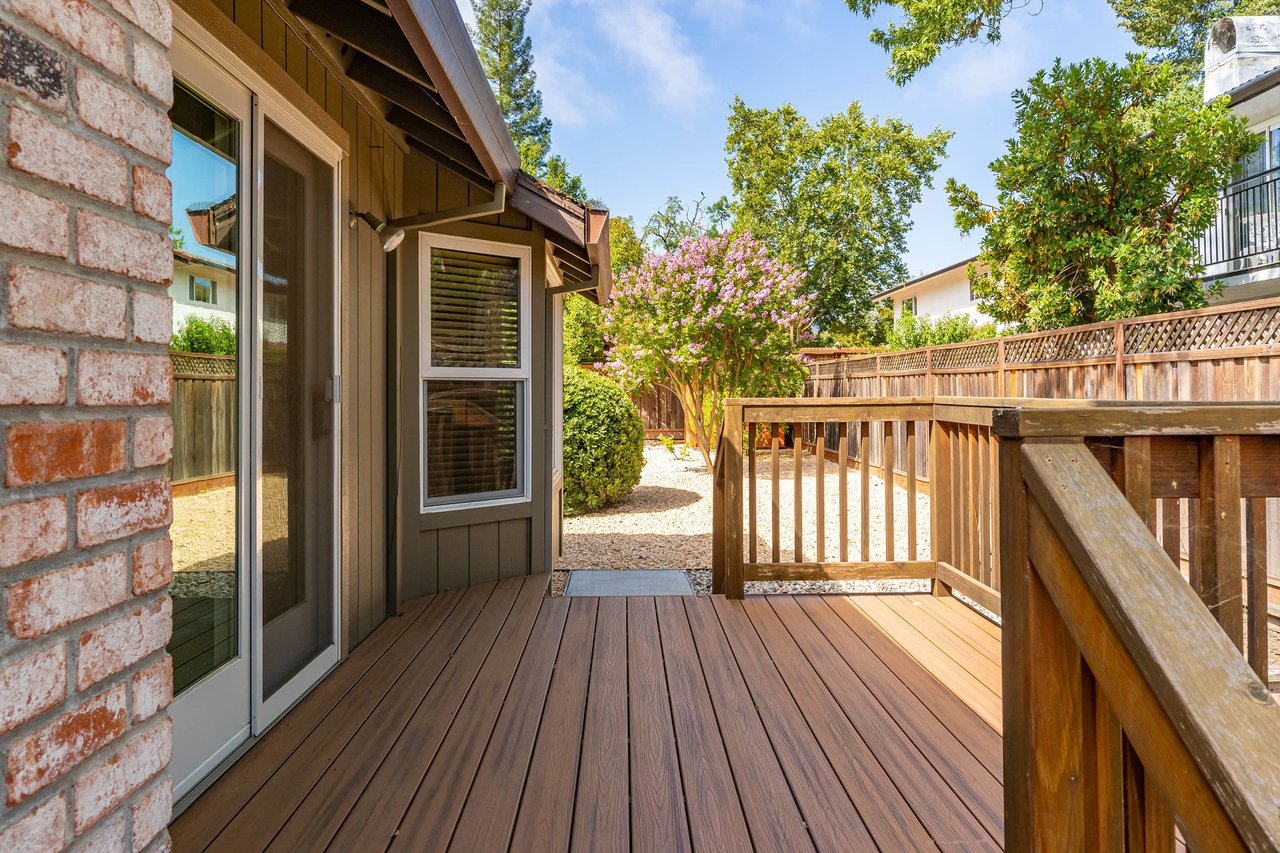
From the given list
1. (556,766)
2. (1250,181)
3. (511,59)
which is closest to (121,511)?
(556,766)

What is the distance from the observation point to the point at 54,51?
0.77 metres

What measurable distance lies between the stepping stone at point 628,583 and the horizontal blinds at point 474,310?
1.30 meters

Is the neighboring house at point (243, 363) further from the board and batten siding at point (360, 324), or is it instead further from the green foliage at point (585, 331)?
the green foliage at point (585, 331)

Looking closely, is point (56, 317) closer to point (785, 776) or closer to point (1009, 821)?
point (1009, 821)

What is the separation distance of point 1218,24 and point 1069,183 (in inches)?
242

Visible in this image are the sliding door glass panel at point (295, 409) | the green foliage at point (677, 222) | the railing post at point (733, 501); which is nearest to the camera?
the sliding door glass panel at point (295, 409)

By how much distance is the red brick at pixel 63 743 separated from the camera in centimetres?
71

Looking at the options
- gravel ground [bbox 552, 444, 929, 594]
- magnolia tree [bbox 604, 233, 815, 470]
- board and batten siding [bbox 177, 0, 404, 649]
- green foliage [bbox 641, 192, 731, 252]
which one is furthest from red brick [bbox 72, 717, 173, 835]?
green foliage [bbox 641, 192, 731, 252]

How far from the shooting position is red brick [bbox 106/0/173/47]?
0.87 m

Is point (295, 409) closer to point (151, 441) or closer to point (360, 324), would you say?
point (360, 324)

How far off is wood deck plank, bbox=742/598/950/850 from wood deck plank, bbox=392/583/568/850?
2.81 ft

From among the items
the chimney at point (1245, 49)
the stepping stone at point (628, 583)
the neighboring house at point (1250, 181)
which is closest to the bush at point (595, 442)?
the stepping stone at point (628, 583)

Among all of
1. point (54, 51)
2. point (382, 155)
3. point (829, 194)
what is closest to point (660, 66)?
point (829, 194)

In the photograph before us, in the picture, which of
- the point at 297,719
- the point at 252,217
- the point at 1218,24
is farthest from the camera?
the point at 1218,24
